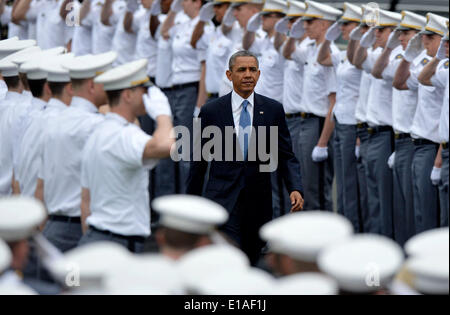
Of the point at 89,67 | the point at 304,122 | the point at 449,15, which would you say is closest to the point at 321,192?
the point at 304,122

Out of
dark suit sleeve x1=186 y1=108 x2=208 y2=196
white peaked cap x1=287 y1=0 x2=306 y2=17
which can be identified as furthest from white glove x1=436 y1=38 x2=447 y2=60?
white peaked cap x1=287 y1=0 x2=306 y2=17

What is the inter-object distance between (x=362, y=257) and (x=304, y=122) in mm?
6650

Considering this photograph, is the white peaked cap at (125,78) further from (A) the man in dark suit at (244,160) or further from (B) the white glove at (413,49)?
(B) the white glove at (413,49)

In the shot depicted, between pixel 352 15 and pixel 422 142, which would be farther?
pixel 352 15

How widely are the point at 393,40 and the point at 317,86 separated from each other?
4.12 feet

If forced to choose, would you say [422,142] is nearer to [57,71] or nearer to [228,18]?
[228,18]

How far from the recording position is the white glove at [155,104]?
571cm

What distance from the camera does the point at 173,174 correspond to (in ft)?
36.4

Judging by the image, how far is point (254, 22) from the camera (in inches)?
424

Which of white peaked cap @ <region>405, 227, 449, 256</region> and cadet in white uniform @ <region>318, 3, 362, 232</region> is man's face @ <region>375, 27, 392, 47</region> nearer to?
cadet in white uniform @ <region>318, 3, 362, 232</region>

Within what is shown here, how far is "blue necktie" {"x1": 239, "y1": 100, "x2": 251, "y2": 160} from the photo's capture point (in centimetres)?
733

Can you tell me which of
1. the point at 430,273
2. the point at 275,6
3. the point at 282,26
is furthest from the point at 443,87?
the point at 430,273

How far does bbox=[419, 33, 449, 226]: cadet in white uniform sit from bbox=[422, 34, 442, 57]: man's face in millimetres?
303
